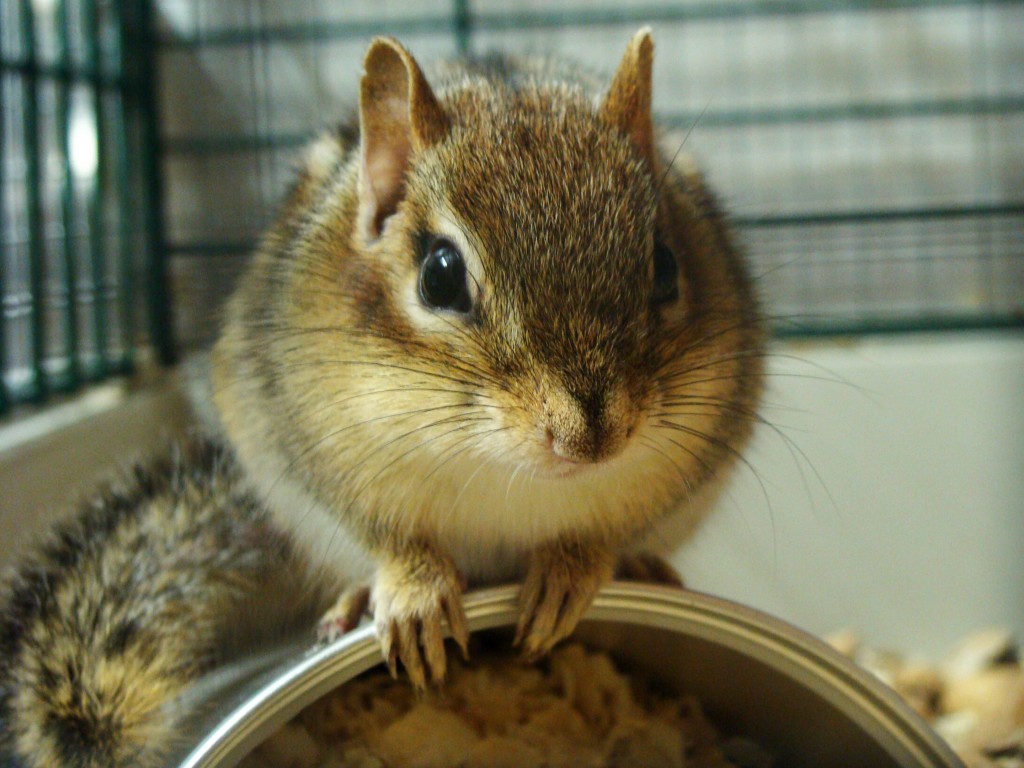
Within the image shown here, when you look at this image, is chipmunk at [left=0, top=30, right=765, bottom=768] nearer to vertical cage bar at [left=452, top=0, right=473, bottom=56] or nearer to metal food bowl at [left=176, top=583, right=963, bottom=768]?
metal food bowl at [left=176, top=583, right=963, bottom=768]

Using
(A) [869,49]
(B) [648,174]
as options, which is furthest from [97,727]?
(A) [869,49]

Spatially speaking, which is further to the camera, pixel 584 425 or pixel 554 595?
pixel 554 595

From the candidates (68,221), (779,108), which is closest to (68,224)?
(68,221)

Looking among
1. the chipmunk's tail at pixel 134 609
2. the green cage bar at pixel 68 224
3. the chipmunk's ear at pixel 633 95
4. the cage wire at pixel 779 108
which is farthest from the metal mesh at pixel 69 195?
the chipmunk's ear at pixel 633 95

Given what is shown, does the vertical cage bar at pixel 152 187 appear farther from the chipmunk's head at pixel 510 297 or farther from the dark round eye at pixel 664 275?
the dark round eye at pixel 664 275

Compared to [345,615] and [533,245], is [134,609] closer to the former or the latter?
[345,615]
